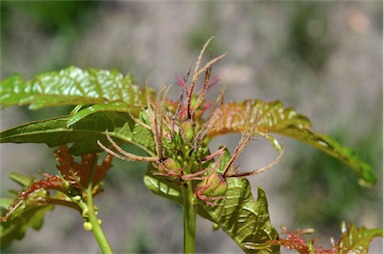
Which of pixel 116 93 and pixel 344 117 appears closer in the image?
pixel 116 93

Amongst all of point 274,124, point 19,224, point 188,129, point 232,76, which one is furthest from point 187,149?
point 232,76

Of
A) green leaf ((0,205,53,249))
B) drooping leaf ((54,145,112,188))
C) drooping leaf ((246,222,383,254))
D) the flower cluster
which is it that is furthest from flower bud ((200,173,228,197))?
green leaf ((0,205,53,249))

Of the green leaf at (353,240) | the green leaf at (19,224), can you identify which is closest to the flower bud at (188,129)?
the green leaf at (353,240)

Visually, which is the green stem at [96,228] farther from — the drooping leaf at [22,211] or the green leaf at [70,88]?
the green leaf at [70,88]

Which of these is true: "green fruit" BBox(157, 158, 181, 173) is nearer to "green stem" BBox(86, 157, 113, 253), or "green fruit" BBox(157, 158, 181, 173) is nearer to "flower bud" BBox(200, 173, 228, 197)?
"flower bud" BBox(200, 173, 228, 197)

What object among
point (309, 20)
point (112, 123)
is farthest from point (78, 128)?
point (309, 20)

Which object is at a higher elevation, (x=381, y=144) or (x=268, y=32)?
(x=268, y=32)

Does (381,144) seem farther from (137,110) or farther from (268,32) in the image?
(137,110)
